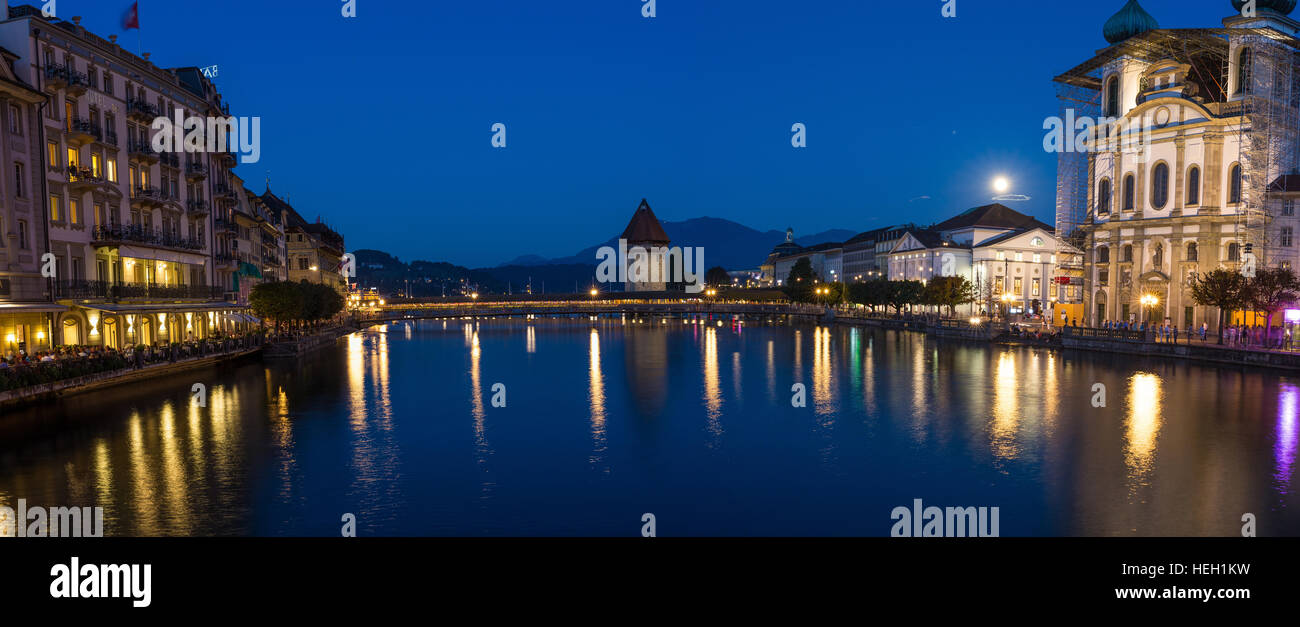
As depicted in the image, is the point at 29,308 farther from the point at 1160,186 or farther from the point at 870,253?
the point at 870,253

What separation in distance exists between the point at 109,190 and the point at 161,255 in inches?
267

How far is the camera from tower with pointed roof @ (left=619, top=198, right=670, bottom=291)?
18438 cm

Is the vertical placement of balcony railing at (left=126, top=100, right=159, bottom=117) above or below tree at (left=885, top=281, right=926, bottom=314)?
above

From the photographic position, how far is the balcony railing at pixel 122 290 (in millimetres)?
35156

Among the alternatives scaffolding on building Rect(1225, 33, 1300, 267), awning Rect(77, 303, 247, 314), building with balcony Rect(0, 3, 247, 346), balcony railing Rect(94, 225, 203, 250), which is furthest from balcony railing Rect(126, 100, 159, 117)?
scaffolding on building Rect(1225, 33, 1300, 267)

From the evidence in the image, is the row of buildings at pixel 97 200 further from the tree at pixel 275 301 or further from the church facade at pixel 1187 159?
the church facade at pixel 1187 159

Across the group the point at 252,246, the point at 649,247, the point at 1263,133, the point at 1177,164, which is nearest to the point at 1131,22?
the point at 1177,164

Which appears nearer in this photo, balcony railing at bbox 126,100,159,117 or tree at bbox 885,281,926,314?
balcony railing at bbox 126,100,159,117

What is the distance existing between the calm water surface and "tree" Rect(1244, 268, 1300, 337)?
11.7m

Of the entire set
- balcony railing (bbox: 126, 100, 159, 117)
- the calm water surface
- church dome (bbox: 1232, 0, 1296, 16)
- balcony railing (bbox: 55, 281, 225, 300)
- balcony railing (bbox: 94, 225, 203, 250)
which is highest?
church dome (bbox: 1232, 0, 1296, 16)

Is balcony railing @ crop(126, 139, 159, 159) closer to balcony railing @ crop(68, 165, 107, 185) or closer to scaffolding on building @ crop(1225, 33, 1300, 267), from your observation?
balcony railing @ crop(68, 165, 107, 185)

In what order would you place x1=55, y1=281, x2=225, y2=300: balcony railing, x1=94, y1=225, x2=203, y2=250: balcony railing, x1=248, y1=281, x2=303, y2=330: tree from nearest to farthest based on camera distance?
x1=55, y1=281, x2=225, y2=300: balcony railing, x1=94, y1=225, x2=203, y2=250: balcony railing, x1=248, y1=281, x2=303, y2=330: tree
